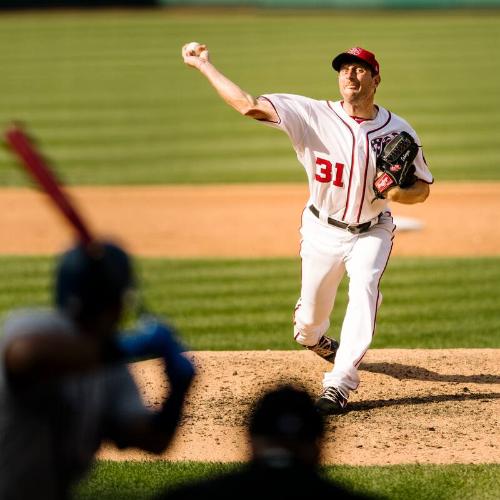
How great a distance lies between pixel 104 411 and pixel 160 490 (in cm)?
228

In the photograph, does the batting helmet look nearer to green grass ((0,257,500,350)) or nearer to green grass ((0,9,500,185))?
green grass ((0,257,500,350))

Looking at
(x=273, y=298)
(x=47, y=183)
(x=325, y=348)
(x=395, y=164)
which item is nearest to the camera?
(x=47, y=183)

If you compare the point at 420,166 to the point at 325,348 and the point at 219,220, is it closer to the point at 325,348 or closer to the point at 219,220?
the point at 325,348

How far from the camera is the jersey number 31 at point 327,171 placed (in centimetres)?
643

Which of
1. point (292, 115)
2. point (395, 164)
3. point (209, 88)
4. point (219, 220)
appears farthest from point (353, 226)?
point (209, 88)

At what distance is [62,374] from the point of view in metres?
2.68

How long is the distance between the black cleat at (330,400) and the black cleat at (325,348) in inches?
32.3

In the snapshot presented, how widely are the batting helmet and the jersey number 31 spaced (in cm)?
375

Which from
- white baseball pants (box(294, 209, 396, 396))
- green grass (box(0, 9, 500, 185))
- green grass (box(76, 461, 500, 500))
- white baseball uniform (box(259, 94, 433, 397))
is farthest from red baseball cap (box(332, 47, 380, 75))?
green grass (box(0, 9, 500, 185))

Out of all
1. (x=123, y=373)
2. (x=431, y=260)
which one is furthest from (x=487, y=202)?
(x=123, y=373)

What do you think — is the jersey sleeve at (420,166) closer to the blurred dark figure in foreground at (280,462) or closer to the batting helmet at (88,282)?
the blurred dark figure in foreground at (280,462)

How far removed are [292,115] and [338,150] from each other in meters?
0.34

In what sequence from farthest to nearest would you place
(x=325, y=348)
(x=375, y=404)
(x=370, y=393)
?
(x=325, y=348) → (x=370, y=393) → (x=375, y=404)

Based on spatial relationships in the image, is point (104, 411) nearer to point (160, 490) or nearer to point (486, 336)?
point (160, 490)
